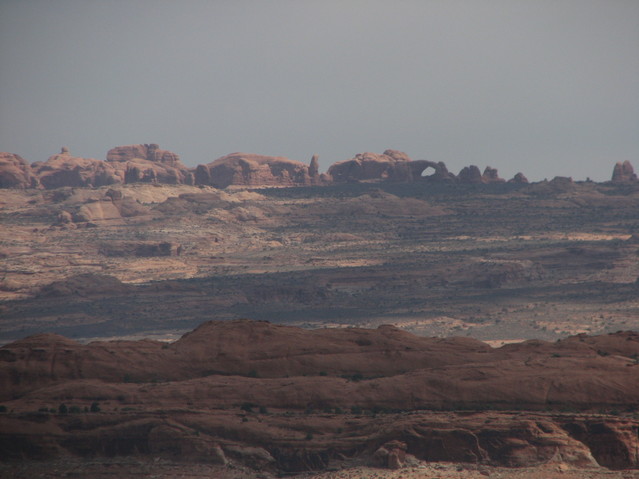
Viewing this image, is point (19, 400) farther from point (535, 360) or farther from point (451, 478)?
point (535, 360)

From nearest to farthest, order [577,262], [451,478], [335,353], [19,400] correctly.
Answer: [451,478], [19,400], [335,353], [577,262]

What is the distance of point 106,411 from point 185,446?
18.4 ft

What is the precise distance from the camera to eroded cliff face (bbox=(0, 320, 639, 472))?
6494 centimetres

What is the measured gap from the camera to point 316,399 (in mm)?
70625

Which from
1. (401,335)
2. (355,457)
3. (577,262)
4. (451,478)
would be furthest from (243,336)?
(577,262)

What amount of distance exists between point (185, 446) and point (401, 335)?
2020 cm

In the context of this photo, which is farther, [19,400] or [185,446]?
[19,400]

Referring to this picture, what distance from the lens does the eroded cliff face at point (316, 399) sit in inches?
2557

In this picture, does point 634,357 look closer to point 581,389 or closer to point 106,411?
point 581,389

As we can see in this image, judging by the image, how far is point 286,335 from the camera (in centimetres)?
7950

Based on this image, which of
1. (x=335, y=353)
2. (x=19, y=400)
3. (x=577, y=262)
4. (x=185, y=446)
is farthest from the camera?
(x=577, y=262)

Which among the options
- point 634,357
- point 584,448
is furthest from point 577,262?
point 584,448

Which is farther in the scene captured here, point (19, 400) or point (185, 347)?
point (185, 347)

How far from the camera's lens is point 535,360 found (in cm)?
7494
